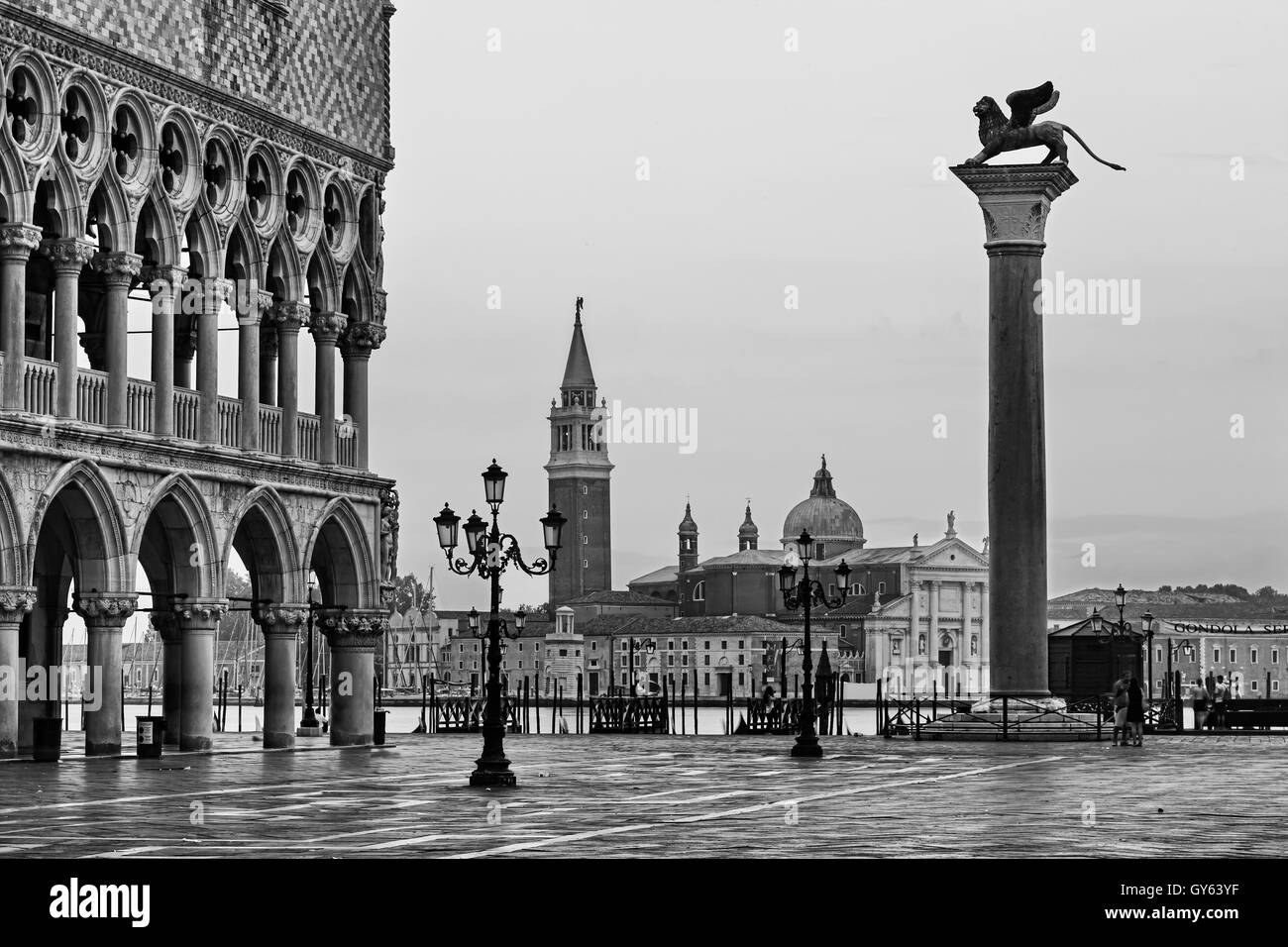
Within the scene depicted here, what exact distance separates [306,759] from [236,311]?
23.8ft

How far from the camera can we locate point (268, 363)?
38.5m

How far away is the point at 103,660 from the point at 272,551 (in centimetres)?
442

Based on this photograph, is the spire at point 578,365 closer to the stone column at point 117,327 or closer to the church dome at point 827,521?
the church dome at point 827,521

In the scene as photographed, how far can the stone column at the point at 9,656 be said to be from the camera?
30.1 metres

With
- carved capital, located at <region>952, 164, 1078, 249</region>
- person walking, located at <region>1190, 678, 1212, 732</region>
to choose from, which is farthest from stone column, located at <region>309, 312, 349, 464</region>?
person walking, located at <region>1190, 678, 1212, 732</region>

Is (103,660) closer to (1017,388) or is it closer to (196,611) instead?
(196,611)

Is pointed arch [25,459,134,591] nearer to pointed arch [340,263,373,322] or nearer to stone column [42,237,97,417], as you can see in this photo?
stone column [42,237,97,417]

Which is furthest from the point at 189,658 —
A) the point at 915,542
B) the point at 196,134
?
the point at 915,542

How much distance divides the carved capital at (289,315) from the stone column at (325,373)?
74 centimetres

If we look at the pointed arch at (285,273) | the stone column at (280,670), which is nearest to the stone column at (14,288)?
the pointed arch at (285,273)

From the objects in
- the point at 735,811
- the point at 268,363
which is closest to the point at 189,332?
the point at 268,363

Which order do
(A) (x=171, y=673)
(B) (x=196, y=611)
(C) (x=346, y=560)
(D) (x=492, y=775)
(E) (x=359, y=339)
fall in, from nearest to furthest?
(D) (x=492, y=775), (B) (x=196, y=611), (A) (x=171, y=673), (C) (x=346, y=560), (E) (x=359, y=339)

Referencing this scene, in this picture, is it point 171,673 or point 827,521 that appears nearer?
point 171,673

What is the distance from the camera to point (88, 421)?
3173 centimetres
